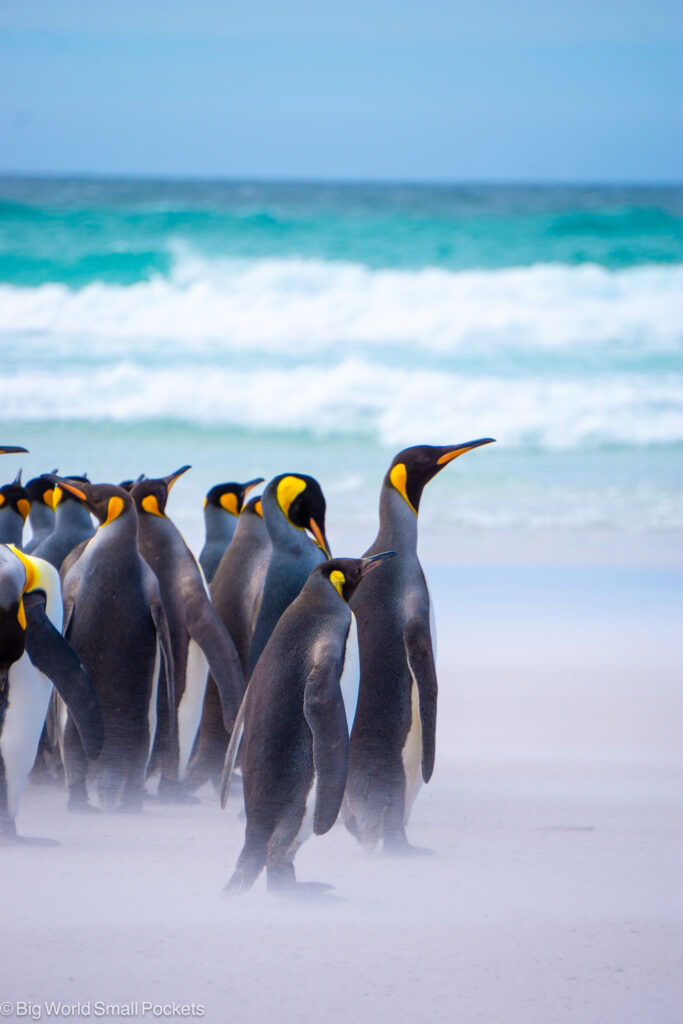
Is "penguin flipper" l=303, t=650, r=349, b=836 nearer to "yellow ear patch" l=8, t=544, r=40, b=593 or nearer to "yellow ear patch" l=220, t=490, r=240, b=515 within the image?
"yellow ear patch" l=8, t=544, r=40, b=593

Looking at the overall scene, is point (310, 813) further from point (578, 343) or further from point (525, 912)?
point (578, 343)

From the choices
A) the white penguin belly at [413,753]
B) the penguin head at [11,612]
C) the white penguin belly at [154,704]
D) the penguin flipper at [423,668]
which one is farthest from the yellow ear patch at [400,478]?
the penguin head at [11,612]

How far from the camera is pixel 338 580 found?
2002 millimetres

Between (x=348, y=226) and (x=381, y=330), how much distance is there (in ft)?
14.0

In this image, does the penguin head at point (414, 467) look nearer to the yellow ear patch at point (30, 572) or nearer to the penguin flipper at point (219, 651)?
the penguin flipper at point (219, 651)

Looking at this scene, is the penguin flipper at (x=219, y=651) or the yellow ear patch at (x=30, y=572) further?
the penguin flipper at (x=219, y=651)

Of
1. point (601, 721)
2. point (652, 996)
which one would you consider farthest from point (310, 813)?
point (601, 721)

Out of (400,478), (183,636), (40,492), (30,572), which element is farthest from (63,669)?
(40,492)

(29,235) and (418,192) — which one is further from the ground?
(418,192)

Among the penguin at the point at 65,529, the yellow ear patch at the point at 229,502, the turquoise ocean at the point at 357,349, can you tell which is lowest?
the penguin at the point at 65,529

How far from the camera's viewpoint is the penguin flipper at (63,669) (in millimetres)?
2211

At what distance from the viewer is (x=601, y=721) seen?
2.93 metres

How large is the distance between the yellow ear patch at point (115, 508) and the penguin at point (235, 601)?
353mm

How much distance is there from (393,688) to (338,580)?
1.25 ft
